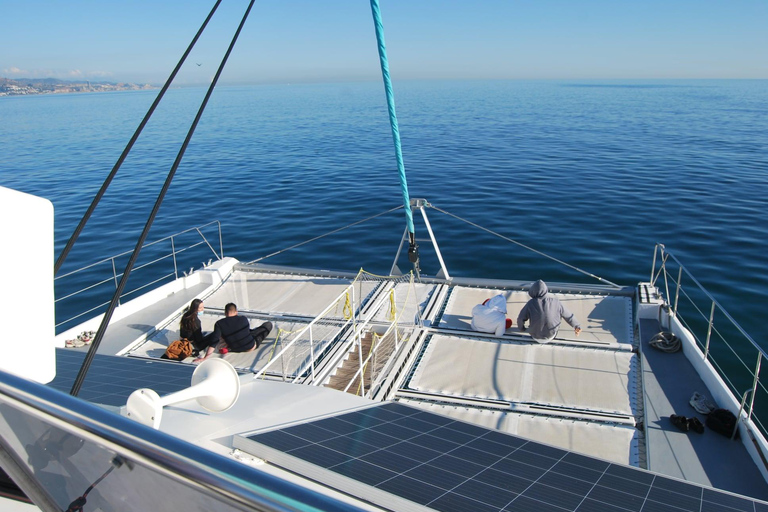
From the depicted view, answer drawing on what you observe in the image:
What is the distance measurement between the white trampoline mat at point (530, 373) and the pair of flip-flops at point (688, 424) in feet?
1.80

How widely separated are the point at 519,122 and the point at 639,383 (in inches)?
1810

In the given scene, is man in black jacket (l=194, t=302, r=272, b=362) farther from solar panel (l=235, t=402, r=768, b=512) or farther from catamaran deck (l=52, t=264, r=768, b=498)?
solar panel (l=235, t=402, r=768, b=512)

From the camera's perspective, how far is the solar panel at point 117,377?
3.87m

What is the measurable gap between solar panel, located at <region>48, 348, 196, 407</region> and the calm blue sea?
7.05 ft

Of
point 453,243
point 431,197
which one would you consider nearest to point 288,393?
point 453,243

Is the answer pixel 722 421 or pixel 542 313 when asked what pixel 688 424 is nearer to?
pixel 722 421

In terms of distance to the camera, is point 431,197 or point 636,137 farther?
point 636,137

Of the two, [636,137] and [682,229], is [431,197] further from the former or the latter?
[636,137]

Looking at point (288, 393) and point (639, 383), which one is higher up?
point (288, 393)

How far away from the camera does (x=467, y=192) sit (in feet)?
77.9

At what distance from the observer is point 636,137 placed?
38750 millimetres

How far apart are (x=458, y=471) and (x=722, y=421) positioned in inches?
204

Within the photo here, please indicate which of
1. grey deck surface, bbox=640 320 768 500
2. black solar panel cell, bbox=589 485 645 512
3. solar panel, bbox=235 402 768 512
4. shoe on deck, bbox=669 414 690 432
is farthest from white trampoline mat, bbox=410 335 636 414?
black solar panel cell, bbox=589 485 645 512

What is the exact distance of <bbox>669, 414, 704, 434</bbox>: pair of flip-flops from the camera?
618cm
